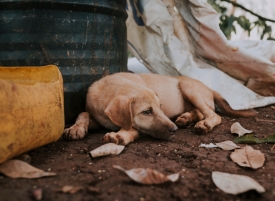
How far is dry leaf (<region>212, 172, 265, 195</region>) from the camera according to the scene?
5.56 feet

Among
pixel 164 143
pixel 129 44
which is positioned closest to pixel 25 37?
pixel 164 143

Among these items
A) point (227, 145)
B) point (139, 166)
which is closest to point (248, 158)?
point (227, 145)

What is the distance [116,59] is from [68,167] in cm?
173

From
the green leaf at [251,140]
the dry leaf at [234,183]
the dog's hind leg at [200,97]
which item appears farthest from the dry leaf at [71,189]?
the dog's hind leg at [200,97]

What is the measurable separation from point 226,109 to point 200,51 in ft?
2.70

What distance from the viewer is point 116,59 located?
3.54 m

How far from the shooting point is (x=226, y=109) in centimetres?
383

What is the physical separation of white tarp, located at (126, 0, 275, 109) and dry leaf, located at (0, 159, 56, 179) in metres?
2.63

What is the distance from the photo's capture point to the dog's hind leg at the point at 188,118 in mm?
3330

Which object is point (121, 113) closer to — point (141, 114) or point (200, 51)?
point (141, 114)

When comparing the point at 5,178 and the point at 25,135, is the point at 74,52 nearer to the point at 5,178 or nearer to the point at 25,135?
the point at 25,135

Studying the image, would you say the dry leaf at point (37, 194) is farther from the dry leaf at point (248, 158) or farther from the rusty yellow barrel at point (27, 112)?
the dry leaf at point (248, 158)

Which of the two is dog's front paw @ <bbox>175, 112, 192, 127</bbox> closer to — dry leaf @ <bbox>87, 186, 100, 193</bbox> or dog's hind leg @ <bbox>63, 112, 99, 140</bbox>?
dog's hind leg @ <bbox>63, 112, 99, 140</bbox>

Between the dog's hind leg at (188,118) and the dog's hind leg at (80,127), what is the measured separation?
2.69 ft
